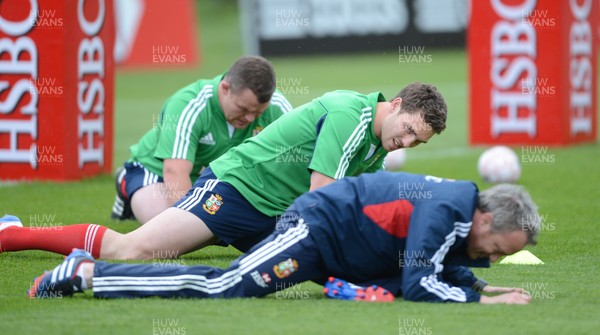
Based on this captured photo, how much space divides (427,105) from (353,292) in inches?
44.0

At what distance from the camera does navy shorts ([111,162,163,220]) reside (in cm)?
786

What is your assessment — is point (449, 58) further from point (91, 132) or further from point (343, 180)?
point (343, 180)

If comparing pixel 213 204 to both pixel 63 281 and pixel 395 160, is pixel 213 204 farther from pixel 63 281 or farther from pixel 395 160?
pixel 395 160

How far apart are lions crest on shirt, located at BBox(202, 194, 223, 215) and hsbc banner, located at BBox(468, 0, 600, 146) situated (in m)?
7.62

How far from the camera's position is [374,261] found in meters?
5.15

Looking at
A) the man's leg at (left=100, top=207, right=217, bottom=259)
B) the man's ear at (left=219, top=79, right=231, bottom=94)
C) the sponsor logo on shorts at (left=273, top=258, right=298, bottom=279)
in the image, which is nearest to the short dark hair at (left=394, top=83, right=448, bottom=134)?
the sponsor logo on shorts at (left=273, top=258, right=298, bottom=279)

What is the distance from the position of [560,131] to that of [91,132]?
6032mm

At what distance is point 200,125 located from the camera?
746 centimetres

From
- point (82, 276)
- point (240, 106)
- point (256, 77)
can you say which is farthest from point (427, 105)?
point (82, 276)

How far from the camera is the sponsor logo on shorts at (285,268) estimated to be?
201 inches

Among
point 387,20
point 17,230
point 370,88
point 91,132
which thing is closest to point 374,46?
point 387,20

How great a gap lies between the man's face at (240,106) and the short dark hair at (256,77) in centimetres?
4

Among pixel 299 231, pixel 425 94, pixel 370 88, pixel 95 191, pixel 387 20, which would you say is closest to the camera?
pixel 299 231

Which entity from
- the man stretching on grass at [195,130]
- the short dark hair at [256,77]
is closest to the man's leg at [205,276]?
the short dark hair at [256,77]
